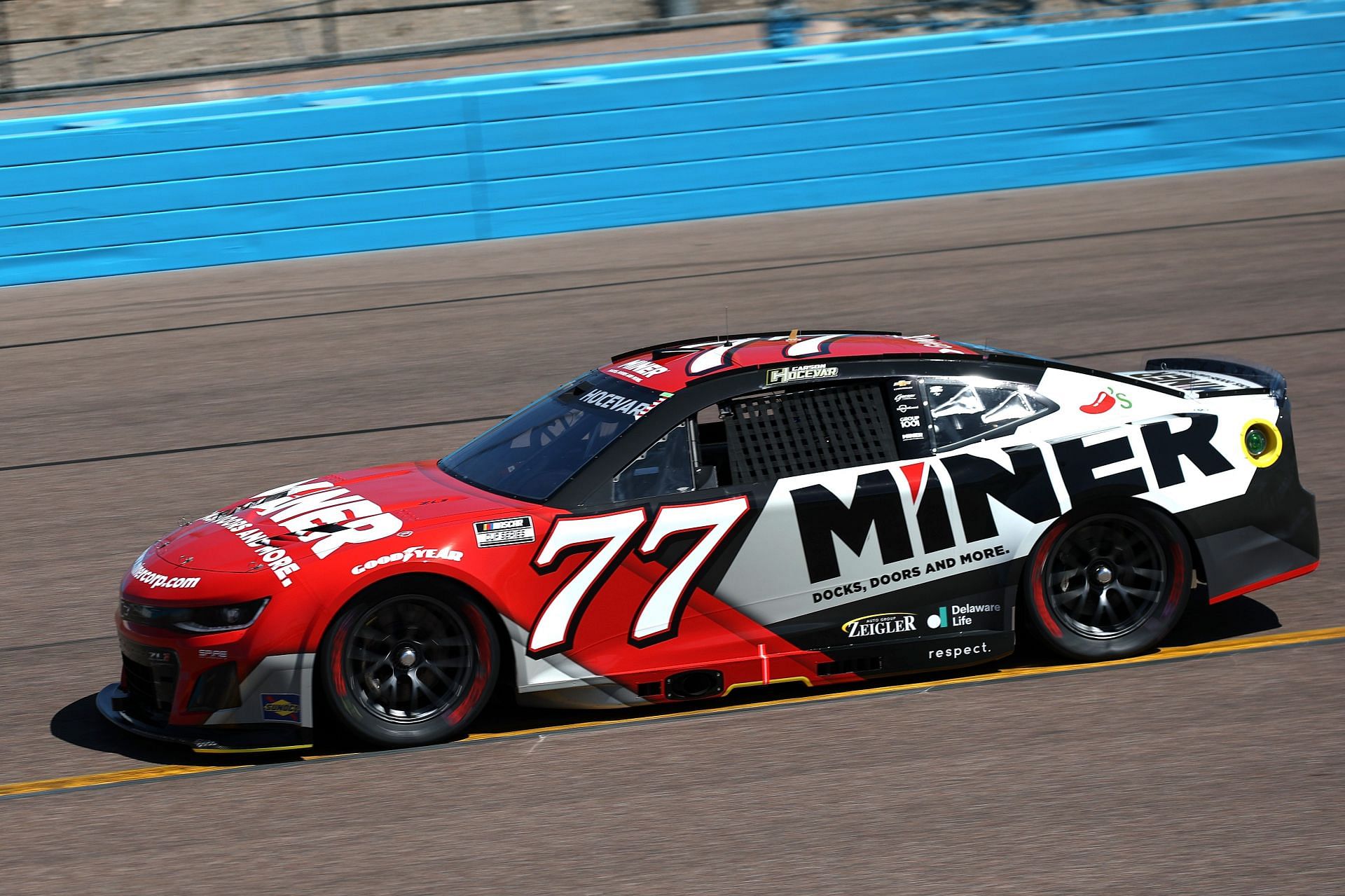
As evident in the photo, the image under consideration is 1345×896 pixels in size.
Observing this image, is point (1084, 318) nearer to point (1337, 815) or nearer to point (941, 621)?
point (941, 621)

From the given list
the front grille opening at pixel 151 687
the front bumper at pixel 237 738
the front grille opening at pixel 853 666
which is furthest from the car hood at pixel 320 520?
the front grille opening at pixel 853 666

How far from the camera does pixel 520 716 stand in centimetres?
598

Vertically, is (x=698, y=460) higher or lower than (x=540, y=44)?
lower

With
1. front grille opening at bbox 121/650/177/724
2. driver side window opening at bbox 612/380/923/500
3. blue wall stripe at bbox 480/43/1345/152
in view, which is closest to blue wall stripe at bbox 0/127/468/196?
blue wall stripe at bbox 480/43/1345/152

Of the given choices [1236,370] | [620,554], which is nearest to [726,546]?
[620,554]

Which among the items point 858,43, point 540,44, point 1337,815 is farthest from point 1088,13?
point 1337,815

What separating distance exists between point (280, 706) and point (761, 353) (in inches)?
90.2

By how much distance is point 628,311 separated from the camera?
13.3 m

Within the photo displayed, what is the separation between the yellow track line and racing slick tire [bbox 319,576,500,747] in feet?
0.59

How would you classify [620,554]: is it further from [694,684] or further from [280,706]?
[280,706]

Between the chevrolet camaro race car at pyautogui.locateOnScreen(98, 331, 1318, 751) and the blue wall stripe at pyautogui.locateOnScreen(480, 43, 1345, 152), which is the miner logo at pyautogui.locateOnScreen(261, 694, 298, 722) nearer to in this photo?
the chevrolet camaro race car at pyautogui.locateOnScreen(98, 331, 1318, 751)

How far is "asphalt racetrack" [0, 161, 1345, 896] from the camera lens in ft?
15.4

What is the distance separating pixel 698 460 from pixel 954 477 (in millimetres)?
990

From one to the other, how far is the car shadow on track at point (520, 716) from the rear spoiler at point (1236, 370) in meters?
0.99
